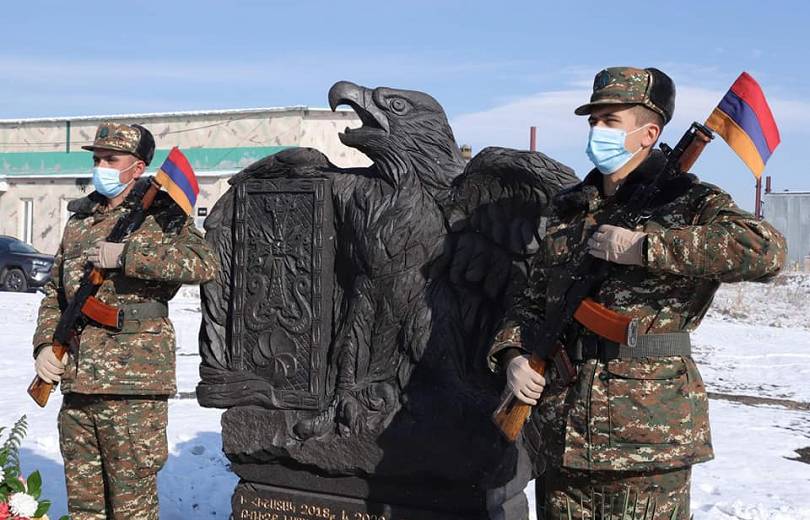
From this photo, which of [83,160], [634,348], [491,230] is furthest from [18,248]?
[634,348]

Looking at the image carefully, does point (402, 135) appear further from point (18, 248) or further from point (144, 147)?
point (18, 248)

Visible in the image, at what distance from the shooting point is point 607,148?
2.77 metres

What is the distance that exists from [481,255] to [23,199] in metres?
23.0

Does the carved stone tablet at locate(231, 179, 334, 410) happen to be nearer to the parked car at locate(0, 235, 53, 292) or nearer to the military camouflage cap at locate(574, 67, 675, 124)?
the military camouflage cap at locate(574, 67, 675, 124)

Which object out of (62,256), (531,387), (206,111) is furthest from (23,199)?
(531,387)

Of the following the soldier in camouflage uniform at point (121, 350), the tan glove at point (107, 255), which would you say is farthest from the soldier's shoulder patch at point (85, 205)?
the tan glove at point (107, 255)

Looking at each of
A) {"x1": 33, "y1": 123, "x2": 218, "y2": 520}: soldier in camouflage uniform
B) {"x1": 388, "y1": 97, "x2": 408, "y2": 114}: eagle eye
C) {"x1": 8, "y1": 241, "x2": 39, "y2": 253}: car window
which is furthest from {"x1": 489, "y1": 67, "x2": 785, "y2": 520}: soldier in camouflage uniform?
{"x1": 8, "y1": 241, "x2": 39, "y2": 253}: car window

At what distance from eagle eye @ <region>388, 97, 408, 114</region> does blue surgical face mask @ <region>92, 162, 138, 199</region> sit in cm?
112

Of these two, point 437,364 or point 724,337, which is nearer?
point 437,364

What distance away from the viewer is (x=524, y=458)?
3953mm

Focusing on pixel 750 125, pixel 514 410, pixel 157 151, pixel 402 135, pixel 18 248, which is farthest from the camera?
pixel 157 151

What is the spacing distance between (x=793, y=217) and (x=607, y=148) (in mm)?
29879

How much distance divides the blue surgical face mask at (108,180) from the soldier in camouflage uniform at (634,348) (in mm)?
1891

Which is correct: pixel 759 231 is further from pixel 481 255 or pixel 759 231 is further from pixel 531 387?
pixel 481 255
